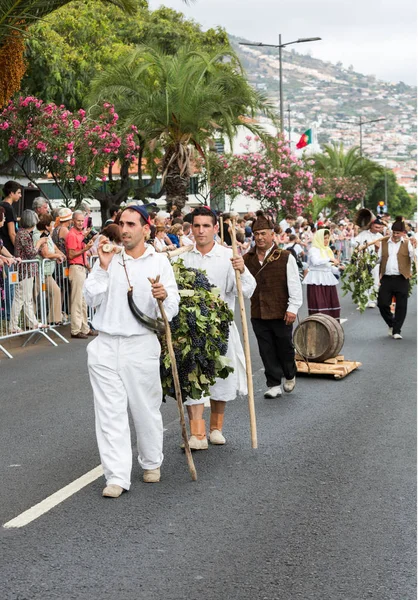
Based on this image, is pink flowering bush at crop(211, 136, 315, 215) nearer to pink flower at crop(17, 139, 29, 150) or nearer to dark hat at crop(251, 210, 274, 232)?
pink flower at crop(17, 139, 29, 150)

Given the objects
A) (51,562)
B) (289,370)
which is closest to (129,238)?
(51,562)

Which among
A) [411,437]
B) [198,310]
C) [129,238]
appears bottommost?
[411,437]

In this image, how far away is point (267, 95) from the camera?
106ft

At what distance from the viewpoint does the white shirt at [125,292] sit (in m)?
6.91

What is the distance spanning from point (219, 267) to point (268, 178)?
1382 inches

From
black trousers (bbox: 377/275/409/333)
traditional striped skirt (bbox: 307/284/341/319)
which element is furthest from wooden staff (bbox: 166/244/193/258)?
black trousers (bbox: 377/275/409/333)

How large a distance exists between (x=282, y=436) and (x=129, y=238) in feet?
9.05

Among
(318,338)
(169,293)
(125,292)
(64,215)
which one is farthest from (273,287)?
(64,215)

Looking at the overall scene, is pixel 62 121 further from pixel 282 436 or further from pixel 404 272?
pixel 282 436

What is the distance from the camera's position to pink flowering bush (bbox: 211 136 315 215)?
43219mm

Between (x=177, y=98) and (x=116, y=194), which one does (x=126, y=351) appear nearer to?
(x=177, y=98)

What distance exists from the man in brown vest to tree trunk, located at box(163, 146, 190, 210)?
1401cm

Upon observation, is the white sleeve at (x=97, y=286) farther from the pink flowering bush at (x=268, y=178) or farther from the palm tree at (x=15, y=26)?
the pink flowering bush at (x=268, y=178)

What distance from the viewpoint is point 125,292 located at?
22.9ft
